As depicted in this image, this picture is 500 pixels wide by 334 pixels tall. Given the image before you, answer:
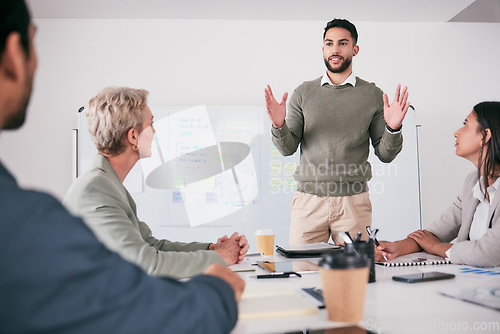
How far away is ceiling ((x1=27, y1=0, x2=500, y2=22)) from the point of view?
3.59 meters

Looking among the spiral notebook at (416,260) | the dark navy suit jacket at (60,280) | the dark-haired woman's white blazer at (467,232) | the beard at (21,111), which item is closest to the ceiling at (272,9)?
the dark-haired woman's white blazer at (467,232)

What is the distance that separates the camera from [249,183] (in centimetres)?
381

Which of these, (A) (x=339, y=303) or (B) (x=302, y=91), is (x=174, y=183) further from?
(A) (x=339, y=303)

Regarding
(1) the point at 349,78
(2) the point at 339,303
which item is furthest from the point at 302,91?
(2) the point at 339,303

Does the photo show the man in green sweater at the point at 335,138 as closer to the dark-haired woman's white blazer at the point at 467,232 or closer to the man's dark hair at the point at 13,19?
the dark-haired woman's white blazer at the point at 467,232

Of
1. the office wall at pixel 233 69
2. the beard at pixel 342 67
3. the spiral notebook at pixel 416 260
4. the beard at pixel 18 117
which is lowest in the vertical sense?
the spiral notebook at pixel 416 260

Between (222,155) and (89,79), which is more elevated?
(89,79)

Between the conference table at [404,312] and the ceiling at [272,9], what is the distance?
3055 mm

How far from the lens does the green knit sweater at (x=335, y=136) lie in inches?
88.0

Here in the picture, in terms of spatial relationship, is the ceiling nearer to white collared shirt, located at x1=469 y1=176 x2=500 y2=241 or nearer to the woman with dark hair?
the woman with dark hair

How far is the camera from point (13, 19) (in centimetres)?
51

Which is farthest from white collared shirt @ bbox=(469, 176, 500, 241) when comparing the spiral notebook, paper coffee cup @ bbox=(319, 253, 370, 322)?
paper coffee cup @ bbox=(319, 253, 370, 322)

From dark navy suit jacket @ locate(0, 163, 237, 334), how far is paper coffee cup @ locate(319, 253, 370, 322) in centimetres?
32

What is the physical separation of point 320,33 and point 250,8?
2.54ft
